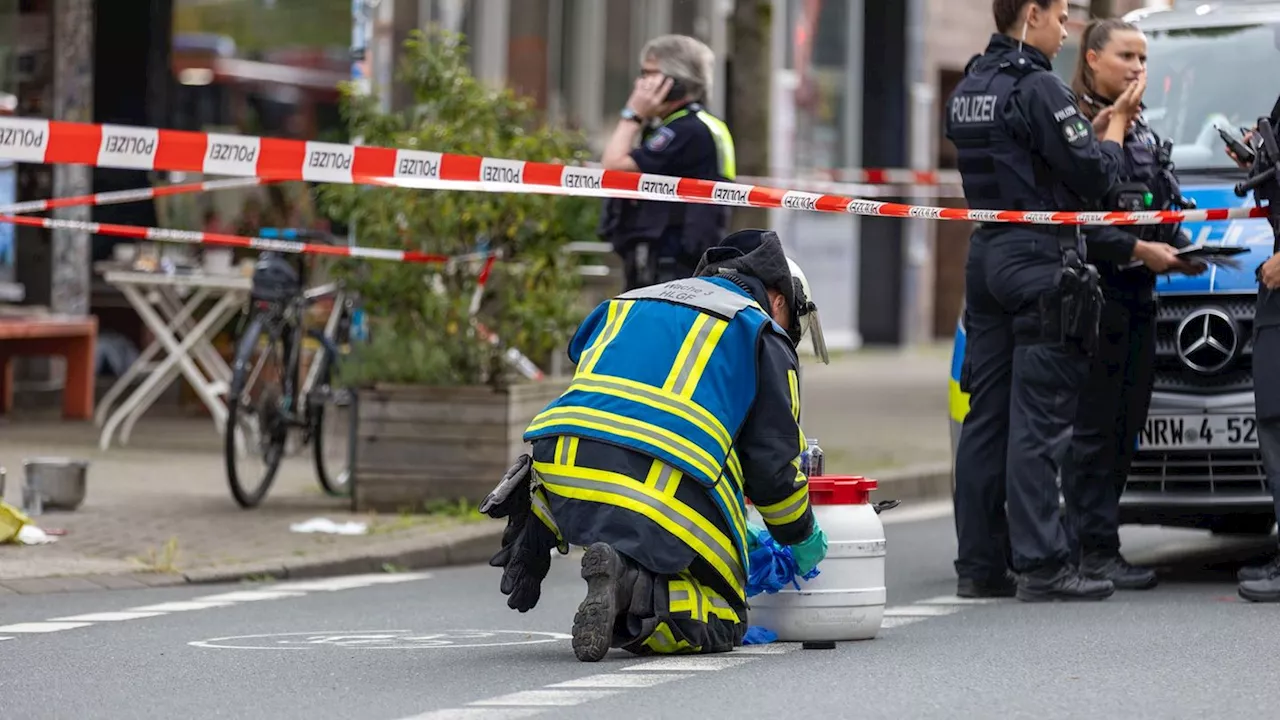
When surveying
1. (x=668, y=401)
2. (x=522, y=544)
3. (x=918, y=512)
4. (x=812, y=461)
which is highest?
(x=668, y=401)

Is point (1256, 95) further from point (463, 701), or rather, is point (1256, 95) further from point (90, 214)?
point (90, 214)

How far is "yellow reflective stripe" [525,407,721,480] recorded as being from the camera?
7086mm

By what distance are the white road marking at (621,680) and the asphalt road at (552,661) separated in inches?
0.6

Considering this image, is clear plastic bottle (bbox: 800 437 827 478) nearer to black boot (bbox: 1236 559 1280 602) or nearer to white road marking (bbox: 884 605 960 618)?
white road marking (bbox: 884 605 960 618)

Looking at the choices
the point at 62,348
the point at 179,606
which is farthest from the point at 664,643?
the point at 62,348

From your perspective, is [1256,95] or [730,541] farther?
[1256,95]

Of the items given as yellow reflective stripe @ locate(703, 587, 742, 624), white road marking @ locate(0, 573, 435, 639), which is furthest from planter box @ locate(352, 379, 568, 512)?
yellow reflective stripe @ locate(703, 587, 742, 624)

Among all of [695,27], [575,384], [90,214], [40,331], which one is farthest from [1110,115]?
[695,27]

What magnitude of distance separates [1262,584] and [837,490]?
1.95 m

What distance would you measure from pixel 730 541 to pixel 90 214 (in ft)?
35.6

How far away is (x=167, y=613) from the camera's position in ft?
28.7

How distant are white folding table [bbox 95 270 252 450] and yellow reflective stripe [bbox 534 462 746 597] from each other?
7.28 metres

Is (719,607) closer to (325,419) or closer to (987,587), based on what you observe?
(987,587)

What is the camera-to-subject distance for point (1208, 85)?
1048 cm
